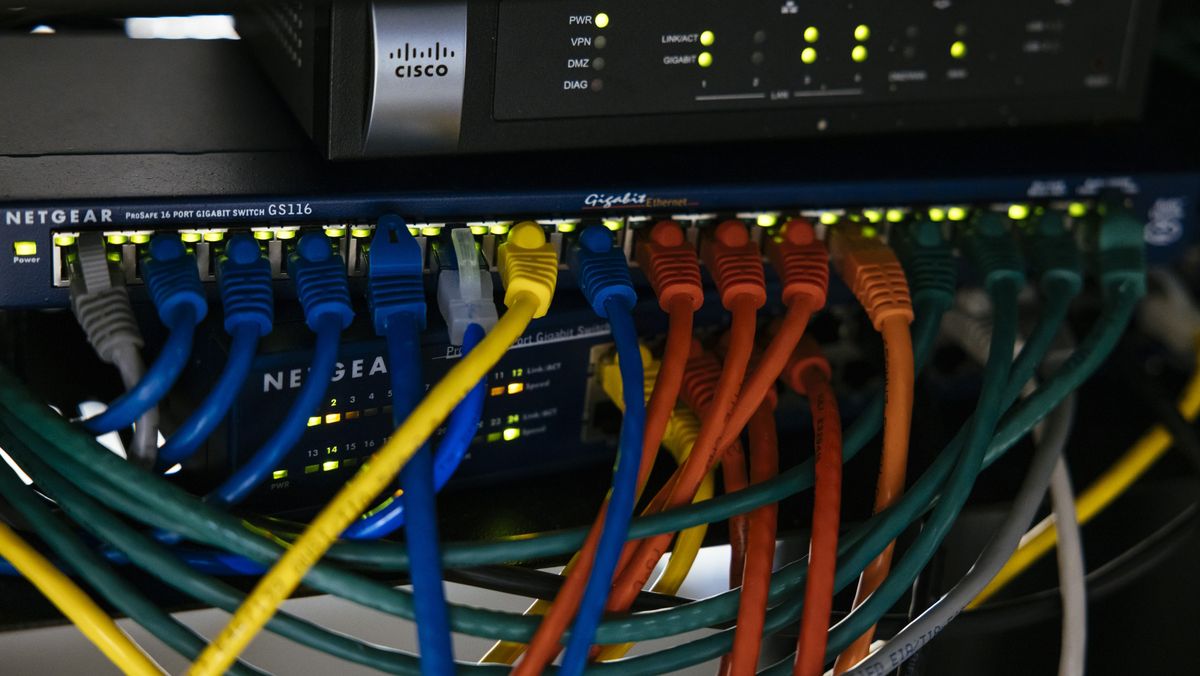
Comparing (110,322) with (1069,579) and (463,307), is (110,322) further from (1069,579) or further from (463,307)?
(1069,579)

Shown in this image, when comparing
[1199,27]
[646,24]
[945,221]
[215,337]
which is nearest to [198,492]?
[215,337]

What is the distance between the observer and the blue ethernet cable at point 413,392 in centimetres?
49

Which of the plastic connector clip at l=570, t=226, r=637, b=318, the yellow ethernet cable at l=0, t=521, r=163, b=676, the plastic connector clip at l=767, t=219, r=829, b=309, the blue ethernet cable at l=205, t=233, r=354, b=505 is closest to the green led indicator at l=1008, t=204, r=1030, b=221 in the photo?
the plastic connector clip at l=767, t=219, r=829, b=309

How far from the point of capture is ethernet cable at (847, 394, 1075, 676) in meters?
0.56

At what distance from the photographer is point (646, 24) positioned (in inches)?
24.0

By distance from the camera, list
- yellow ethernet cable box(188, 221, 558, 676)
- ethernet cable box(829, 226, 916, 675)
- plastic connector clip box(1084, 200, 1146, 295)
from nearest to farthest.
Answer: yellow ethernet cable box(188, 221, 558, 676) < ethernet cable box(829, 226, 916, 675) < plastic connector clip box(1084, 200, 1146, 295)

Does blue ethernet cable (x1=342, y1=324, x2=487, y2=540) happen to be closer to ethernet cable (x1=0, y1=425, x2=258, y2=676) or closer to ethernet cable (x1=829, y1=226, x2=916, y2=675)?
ethernet cable (x1=0, y1=425, x2=258, y2=676)

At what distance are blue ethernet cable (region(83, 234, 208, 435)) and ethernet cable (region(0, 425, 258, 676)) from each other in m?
0.04

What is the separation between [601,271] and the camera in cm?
59

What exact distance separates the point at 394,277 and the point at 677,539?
18 cm

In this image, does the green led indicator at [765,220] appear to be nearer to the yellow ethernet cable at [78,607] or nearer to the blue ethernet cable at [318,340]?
the blue ethernet cable at [318,340]

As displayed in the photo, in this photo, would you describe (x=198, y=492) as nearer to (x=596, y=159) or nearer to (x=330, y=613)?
(x=330, y=613)

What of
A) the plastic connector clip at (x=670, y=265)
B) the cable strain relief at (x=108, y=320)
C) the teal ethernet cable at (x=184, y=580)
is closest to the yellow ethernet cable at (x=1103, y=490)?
the plastic connector clip at (x=670, y=265)

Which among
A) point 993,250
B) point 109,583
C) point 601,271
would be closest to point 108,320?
point 109,583
